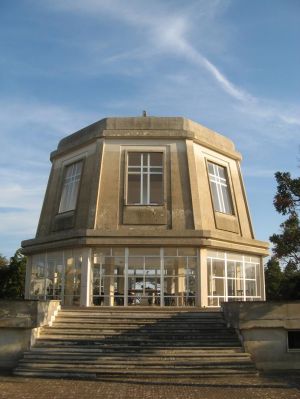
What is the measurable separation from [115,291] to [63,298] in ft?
8.77

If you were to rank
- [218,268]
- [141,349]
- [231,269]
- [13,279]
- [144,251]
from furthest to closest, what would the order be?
[13,279], [231,269], [218,268], [144,251], [141,349]

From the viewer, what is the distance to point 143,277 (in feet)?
72.2

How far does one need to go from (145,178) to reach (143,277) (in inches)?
201

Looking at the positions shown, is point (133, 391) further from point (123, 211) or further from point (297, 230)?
point (123, 211)

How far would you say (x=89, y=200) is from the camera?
23094mm

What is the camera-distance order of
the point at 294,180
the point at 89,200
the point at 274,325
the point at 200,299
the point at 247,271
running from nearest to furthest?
the point at 294,180
the point at 274,325
the point at 200,299
the point at 89,200
the point at 247,271

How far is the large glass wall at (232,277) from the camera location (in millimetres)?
22484

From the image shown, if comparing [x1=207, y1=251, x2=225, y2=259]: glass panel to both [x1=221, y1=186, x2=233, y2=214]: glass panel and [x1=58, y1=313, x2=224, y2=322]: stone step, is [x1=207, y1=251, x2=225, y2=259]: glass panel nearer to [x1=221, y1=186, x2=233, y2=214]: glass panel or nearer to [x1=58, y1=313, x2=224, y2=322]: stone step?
[x1=221, y1=186, x2=233, y2=214]: glass panel

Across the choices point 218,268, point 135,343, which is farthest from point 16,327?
point 218,268

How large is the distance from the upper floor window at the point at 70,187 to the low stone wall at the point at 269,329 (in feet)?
40.6

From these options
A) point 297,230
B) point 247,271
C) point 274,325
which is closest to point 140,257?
point 247,271

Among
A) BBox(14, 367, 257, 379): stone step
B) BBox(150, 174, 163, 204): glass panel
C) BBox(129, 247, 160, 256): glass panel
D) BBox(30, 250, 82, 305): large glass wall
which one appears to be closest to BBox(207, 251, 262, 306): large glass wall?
BBox(129, 247, 160, 256): glass panel

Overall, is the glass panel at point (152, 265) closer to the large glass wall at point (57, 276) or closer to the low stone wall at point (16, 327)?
the large glass wall at point (57, 276)

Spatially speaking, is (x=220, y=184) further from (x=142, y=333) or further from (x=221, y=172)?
(x=142, y=333)
